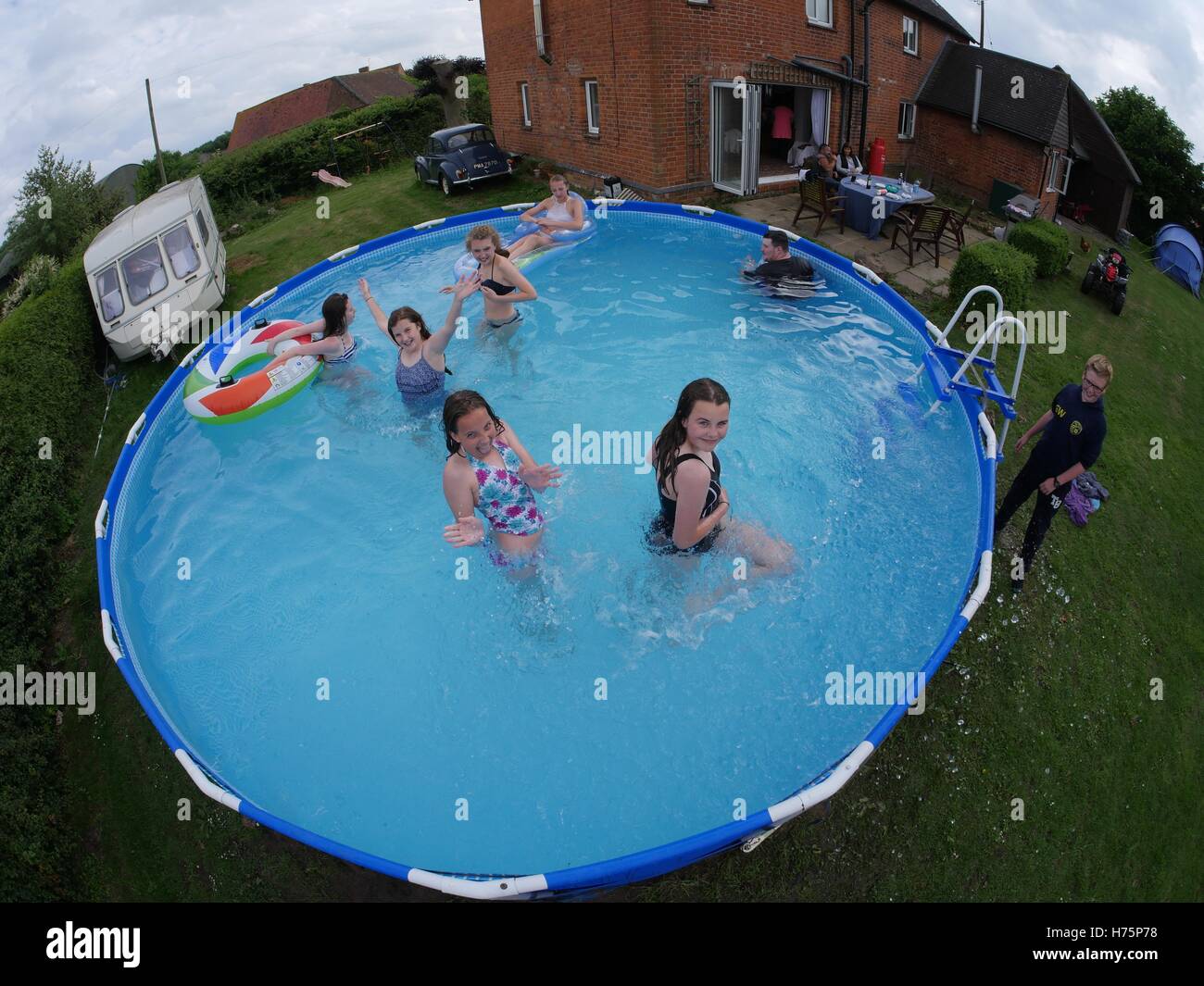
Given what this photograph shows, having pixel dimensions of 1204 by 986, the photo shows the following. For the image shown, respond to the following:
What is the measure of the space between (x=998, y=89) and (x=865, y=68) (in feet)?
16.0

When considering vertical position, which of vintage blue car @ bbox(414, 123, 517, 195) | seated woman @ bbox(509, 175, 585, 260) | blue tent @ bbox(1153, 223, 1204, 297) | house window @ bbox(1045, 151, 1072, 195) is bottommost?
blue tent @ bbox(1153, 223, 1204, 297)

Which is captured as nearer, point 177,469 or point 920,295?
point 177,469

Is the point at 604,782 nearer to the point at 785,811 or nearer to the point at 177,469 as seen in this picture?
the point at 785,811

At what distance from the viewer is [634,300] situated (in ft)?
34.2

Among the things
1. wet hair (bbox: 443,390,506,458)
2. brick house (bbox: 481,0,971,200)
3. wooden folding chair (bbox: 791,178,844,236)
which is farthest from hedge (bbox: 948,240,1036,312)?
wet hair (bbox: 443,390,506,458)

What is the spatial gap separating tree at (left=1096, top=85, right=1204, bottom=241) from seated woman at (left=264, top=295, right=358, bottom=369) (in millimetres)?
37113

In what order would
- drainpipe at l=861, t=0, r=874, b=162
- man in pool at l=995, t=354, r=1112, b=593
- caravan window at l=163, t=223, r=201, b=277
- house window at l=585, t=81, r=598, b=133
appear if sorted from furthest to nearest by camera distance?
drainpipe at l=861, t=0, r=874, b=162 < house window at l=585, t=81, r=598, b=133 < caravan window at l=163, t=223, r=201, b=277 < man in pool at l=995, t=354, r=1112, b=593

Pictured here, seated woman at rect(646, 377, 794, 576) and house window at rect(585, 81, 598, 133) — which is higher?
house window at rect(585, 81, 598, 133)

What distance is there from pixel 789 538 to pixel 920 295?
6090 millimetres

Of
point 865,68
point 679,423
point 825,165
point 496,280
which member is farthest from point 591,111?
point 679,423

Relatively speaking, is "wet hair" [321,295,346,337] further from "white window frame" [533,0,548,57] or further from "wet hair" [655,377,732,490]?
"white window frame" [533,0,548,57]

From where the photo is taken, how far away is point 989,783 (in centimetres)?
483

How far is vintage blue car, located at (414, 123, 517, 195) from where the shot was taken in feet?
53.3
